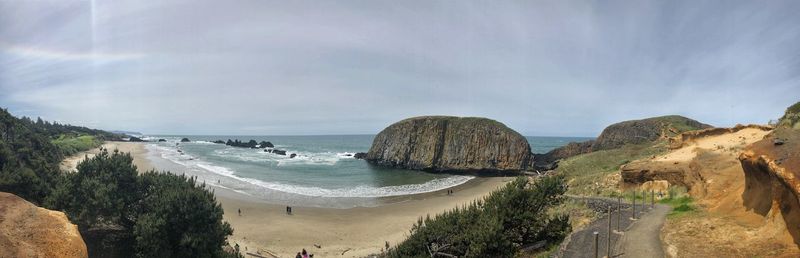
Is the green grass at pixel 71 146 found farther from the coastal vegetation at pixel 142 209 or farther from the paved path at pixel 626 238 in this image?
the paved path at pixel 626 238

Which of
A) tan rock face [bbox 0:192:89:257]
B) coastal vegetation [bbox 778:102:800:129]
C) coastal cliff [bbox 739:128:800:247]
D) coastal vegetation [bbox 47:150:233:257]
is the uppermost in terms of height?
coastal vegetation [bbox 778:102:800:129]

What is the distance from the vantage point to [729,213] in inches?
→ 485

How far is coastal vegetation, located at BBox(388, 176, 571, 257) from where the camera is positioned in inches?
452

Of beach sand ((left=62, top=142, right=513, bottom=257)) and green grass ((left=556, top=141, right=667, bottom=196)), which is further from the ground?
green grass ((left=556, top=141, right=667, bottom=196))

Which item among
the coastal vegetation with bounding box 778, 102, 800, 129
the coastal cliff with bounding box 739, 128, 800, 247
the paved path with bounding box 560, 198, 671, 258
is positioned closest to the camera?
the coastal cliff with bounding box 739, 128, 800, 247

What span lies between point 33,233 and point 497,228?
11.1 metres

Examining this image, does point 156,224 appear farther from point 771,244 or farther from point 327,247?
point 771,244

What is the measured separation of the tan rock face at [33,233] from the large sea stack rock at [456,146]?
59.7 meters

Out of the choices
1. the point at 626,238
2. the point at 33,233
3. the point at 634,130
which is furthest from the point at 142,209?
the point at 634,130

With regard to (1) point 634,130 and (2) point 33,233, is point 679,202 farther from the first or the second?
(1) point 634,130

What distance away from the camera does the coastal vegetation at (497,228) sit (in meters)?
11.5

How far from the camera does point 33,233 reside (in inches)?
286

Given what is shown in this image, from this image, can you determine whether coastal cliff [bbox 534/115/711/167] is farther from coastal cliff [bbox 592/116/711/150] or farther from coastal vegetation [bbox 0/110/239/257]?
coastal vegetation [bbox 0/110/239/257]

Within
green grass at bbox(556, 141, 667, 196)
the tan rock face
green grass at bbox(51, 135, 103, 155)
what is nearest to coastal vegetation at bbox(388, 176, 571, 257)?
green grass at bbox(556, 141, 667, 196)
